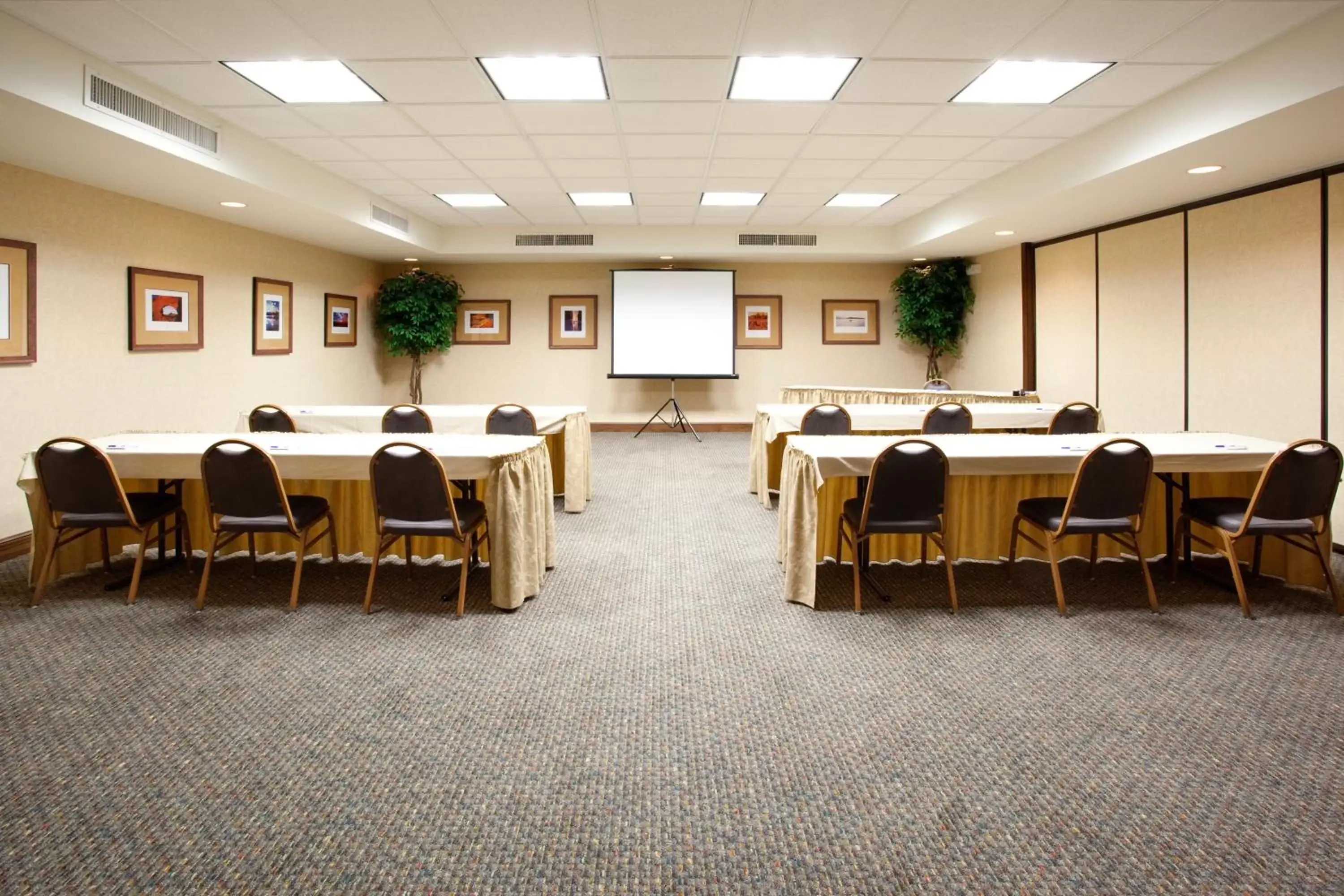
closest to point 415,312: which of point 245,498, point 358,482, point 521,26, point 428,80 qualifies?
point 428,80

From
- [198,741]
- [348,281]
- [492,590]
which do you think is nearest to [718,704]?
[492,590]

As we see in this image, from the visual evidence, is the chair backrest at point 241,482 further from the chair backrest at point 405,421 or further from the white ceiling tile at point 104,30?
the white ceiling tile at point 104,30

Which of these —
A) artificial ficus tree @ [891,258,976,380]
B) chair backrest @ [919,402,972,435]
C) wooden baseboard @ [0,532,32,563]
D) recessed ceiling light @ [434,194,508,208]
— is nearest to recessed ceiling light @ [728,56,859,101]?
chair backrest @ [919,402,972,435]

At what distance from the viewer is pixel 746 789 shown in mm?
2078

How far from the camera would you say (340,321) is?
31.1 feet

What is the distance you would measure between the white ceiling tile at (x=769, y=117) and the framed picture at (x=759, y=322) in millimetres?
5680

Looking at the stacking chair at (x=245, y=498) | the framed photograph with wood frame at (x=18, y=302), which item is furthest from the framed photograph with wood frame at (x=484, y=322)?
the stacking chair at (x=245, y=498)

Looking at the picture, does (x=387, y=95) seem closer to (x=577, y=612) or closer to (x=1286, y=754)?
(x=577, y=612)

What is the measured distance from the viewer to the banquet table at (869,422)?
5961 mm

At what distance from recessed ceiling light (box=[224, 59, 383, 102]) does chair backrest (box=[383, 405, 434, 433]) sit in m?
2.15

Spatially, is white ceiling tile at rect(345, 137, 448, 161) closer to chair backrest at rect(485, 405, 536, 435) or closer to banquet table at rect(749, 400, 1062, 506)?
chair backrest at rect(485, 405, 536, 435)

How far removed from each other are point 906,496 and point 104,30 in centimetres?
478

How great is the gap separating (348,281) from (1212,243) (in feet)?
32.3

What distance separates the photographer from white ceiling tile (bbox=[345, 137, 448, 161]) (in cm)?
562
